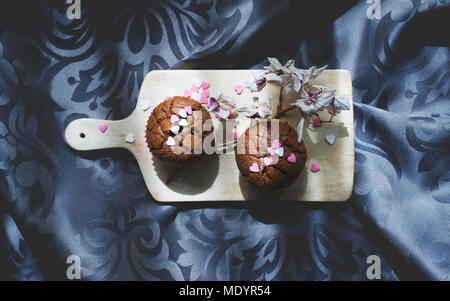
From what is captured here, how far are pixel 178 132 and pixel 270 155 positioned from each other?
12.6 inches

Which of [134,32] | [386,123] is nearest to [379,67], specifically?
[386,123]

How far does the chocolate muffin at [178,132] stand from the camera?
1.24 meters

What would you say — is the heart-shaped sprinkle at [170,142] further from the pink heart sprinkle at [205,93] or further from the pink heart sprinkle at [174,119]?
the pink heart sprinkle at [205,93]

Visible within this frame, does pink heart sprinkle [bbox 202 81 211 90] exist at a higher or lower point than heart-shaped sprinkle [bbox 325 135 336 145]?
higher

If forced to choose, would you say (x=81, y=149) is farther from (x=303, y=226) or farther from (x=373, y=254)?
(x=373, y=254)

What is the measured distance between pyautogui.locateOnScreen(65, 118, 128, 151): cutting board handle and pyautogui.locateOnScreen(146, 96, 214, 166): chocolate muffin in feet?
0.54

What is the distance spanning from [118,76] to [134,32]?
186 millimetres

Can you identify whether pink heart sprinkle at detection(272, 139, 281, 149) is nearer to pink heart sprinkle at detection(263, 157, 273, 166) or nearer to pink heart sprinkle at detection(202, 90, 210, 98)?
pink heart sprinkle at detection(263, 157, 273, 166)

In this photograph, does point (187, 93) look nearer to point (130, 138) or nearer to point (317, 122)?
point (130, 138)

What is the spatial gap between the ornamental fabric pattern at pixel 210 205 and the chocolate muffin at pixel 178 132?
0.21 meters

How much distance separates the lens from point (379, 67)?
1.43 m

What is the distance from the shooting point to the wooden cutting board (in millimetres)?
1355

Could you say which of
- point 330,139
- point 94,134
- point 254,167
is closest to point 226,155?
point 254,167

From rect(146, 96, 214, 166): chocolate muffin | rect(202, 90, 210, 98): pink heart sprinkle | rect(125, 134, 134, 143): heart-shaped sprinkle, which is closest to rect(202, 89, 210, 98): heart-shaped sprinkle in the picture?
rect(202, 90, 210, 98): pink heart sprinkle
